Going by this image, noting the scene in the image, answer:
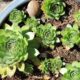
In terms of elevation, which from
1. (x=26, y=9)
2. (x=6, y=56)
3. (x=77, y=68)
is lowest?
(x=77, y=68)

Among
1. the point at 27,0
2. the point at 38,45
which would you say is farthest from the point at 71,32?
the point at 27,0

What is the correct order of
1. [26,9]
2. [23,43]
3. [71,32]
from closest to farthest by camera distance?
[23,43]
[71,32]
[26,9]

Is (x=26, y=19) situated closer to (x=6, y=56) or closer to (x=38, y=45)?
(x=38, y=45)

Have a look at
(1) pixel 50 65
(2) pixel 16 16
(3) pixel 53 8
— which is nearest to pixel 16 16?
(2) pixel 16 16

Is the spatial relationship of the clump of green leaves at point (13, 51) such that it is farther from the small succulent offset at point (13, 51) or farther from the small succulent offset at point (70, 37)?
the small succulent offset at point (70, 37)

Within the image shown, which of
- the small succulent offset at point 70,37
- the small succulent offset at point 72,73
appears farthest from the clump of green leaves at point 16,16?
the small succulent offset at point 72,73

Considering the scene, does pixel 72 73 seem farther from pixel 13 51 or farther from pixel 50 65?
pixel 13 51

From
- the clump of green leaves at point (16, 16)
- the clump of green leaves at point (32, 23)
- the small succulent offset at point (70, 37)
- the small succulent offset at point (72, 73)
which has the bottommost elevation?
the small succulent offset at point (72, 73)
